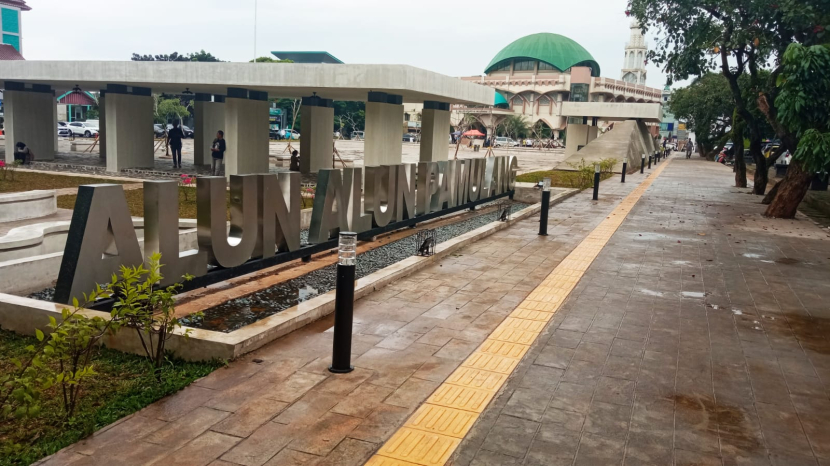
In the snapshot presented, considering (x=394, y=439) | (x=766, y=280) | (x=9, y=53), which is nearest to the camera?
(x=394, y=439)

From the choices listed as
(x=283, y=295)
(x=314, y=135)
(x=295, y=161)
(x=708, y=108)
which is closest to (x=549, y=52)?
(x=708, y=108)

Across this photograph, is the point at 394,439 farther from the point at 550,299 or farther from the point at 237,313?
the point at 550,299

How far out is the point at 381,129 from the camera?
21.1 metres

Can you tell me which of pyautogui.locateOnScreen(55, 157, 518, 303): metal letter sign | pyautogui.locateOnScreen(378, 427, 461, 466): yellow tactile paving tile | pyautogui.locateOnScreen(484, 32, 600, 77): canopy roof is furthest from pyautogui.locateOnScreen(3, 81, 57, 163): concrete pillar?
pyautogui.locateOnScreen(484, 32, 600, 77): canopy roof

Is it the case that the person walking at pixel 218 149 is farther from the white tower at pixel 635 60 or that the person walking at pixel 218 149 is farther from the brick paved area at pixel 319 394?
the white tower at pixel 635 60

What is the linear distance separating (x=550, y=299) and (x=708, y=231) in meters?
8.03

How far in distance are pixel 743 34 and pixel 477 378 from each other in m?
16.6

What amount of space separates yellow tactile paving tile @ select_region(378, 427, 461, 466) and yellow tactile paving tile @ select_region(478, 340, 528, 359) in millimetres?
1769

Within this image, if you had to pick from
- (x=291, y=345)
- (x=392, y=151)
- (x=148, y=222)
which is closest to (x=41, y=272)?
(x=148, y=222)

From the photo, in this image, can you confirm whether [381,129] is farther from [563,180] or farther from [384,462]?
[384,462]

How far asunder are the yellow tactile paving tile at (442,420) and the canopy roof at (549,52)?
10856cm

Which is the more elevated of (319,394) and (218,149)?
(218,149)

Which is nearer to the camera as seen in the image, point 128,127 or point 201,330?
point 201,330

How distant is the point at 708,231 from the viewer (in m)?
14.5
